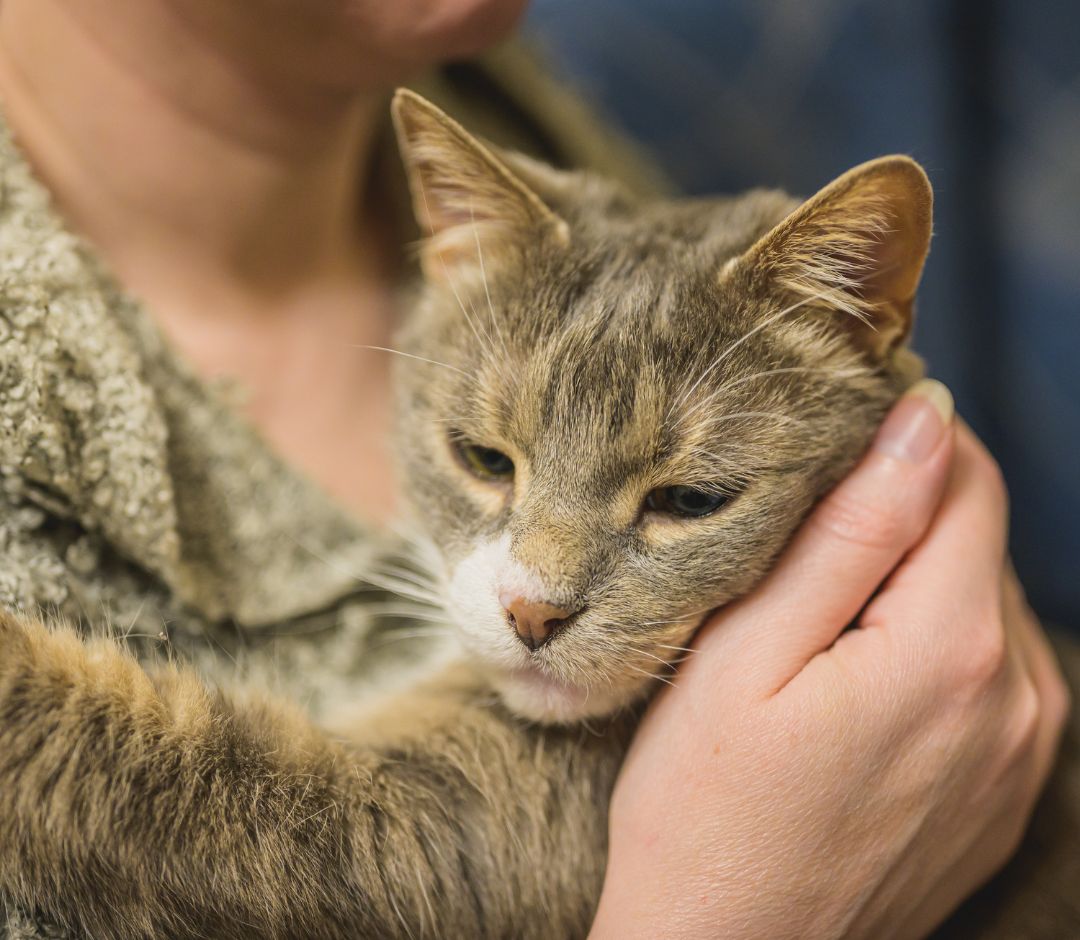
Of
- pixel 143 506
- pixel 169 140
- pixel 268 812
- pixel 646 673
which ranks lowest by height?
pixel 268 812

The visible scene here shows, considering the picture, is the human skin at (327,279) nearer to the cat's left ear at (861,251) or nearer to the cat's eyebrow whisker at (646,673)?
the cat's eyebrow whisker at (646,673)

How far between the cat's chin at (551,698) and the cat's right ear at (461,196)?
1.76ft

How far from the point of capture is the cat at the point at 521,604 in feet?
3.12

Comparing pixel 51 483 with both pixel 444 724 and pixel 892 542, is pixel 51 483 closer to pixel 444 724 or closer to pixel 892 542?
pixel 444 724

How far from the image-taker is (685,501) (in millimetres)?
1056

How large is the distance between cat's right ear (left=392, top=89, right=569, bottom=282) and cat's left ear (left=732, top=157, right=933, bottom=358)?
29 centimetres

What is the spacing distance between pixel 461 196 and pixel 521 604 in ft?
1.91

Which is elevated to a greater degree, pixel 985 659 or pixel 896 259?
pixel 896 259

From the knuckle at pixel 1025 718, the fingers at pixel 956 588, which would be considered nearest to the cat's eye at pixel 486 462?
the fingers at pixel 956 588

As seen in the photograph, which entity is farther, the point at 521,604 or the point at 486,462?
the point at 486,462

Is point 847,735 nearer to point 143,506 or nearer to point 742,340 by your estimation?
point 742,340

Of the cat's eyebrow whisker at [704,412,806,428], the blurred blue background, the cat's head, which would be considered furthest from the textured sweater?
the blurred blue background

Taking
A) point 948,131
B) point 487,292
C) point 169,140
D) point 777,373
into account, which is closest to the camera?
point 777,373

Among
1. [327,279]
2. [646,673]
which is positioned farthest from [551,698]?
[327,279]
